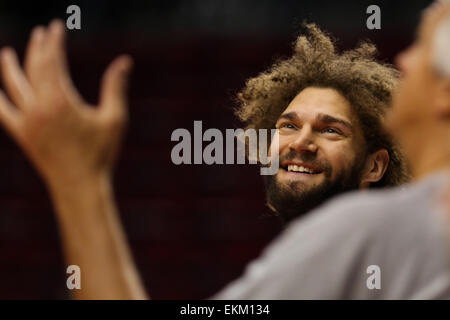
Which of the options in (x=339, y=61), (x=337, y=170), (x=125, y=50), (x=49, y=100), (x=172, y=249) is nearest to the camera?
(x=49, y=100)

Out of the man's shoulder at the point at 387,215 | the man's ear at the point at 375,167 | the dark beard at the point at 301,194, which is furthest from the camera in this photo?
the man's ear at the point at 375,167

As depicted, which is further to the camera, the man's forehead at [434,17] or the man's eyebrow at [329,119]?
the man's eyebrow at [329,119]

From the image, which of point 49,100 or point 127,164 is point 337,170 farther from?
point 127,164

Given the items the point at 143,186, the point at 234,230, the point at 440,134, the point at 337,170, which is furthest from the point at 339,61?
the point at 143,186

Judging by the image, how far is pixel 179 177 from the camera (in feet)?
16.7

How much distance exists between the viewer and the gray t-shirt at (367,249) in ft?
2.77

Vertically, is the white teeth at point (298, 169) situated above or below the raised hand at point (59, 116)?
above

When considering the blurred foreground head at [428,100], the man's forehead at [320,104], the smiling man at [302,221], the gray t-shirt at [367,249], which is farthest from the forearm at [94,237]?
the man's forehead at [320,104]

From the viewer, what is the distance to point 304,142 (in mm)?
1810

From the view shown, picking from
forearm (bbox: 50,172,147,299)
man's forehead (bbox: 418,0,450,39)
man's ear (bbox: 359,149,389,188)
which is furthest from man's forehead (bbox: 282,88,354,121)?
forearm (bbox: 50,172,147,299)

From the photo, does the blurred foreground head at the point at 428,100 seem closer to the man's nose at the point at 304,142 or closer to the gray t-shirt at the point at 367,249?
the gray t-shirt at the point at 367,249

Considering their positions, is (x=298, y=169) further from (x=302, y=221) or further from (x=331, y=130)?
(x=302, y=221)

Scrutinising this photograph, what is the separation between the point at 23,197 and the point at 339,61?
11.6ft

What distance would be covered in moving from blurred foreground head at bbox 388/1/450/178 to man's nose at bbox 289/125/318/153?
2.78 ft
